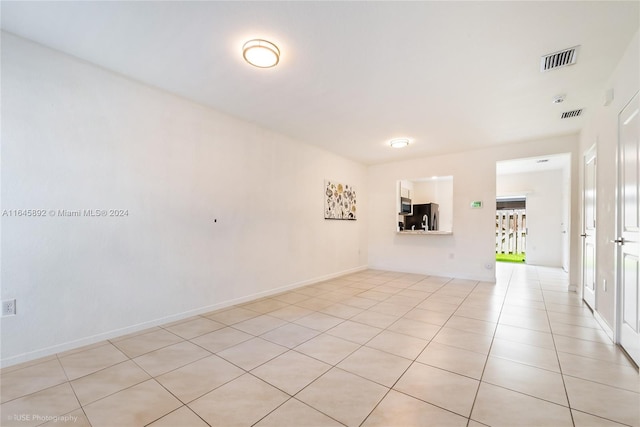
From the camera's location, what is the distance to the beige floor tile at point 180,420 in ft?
4.83

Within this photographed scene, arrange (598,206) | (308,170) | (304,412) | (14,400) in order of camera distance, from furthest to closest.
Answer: (308,170) < (598,206) < (14,400) < (304,412)

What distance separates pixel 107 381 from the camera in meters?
1.90

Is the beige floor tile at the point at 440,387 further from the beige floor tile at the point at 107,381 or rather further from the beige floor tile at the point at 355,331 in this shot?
the beige floor tile at the point at 107,381

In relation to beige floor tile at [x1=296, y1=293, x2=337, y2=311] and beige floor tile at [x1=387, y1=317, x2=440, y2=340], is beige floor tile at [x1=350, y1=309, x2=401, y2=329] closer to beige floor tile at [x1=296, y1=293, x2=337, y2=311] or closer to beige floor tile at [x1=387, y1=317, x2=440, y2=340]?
beige floor tile at [x1=387, y1=317, x2=440, y2=340]

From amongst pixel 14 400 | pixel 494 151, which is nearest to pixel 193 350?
pixel 14 400

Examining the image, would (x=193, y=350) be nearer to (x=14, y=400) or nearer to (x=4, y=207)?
(x=14, y=400)

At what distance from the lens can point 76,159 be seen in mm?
2432

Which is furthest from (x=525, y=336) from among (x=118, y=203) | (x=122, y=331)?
(x=118, y=203)

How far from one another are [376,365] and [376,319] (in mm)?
1052

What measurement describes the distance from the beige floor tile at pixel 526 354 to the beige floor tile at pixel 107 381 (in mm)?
2882

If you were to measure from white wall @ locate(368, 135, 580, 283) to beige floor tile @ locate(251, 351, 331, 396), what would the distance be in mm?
4473

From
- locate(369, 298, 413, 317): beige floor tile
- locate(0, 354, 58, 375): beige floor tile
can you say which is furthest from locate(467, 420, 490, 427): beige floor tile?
locate(0, 354, 58, 375): beige floor tile

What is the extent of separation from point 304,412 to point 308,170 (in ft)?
13.1

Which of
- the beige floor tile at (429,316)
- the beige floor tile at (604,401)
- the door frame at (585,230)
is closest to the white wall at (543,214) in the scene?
the door frame at (585,230)
